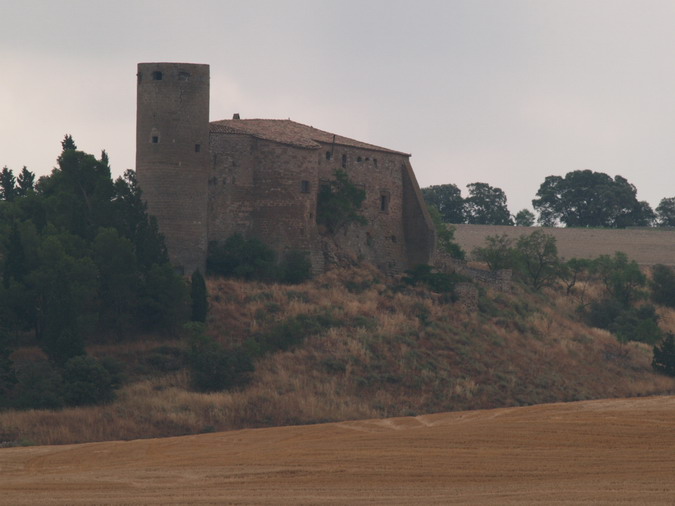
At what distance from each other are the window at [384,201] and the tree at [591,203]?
185 ft

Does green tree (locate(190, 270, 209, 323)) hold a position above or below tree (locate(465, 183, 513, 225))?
below

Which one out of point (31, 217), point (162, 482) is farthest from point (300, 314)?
point (162, 482)

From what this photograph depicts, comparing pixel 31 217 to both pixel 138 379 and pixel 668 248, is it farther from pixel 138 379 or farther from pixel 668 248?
pixel 668 248

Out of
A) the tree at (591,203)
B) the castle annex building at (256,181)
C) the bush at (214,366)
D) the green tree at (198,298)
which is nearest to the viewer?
the bush at (214,366)

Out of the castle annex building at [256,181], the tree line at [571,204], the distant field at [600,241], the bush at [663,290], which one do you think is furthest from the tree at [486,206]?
the castle annex building at [256,181]

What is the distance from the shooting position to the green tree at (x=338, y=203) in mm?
50094

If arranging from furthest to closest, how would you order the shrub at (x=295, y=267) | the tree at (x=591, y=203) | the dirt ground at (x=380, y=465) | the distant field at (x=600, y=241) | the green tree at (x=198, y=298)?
the tree at (x=591, y=203) → the distant field at (x=600, y=241) → the shrub at (x=295, y=267) → the green tree at (x=198, y=298) → the dirt ground at (x=380, y=465)

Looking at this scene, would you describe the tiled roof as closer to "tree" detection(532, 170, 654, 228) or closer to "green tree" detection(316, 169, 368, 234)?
"green tree" detection(316, 169, 368, 234)

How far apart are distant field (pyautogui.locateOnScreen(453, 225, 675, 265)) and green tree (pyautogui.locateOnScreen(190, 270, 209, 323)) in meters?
41.8

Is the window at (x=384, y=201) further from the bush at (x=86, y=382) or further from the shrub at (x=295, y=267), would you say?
the bush at (x=86, y=382)

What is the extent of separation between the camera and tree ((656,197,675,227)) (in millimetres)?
109688

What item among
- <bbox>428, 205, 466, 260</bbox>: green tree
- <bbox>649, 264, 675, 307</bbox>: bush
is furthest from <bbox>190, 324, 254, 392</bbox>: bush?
<bbox>649, 264, 675, 307</bbox>: bush

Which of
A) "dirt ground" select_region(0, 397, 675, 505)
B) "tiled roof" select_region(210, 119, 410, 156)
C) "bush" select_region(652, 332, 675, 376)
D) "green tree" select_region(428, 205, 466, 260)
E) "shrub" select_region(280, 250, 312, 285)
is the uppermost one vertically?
"tiled roof" select_region(210, 119, 410, 156)

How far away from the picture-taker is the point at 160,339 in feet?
135
